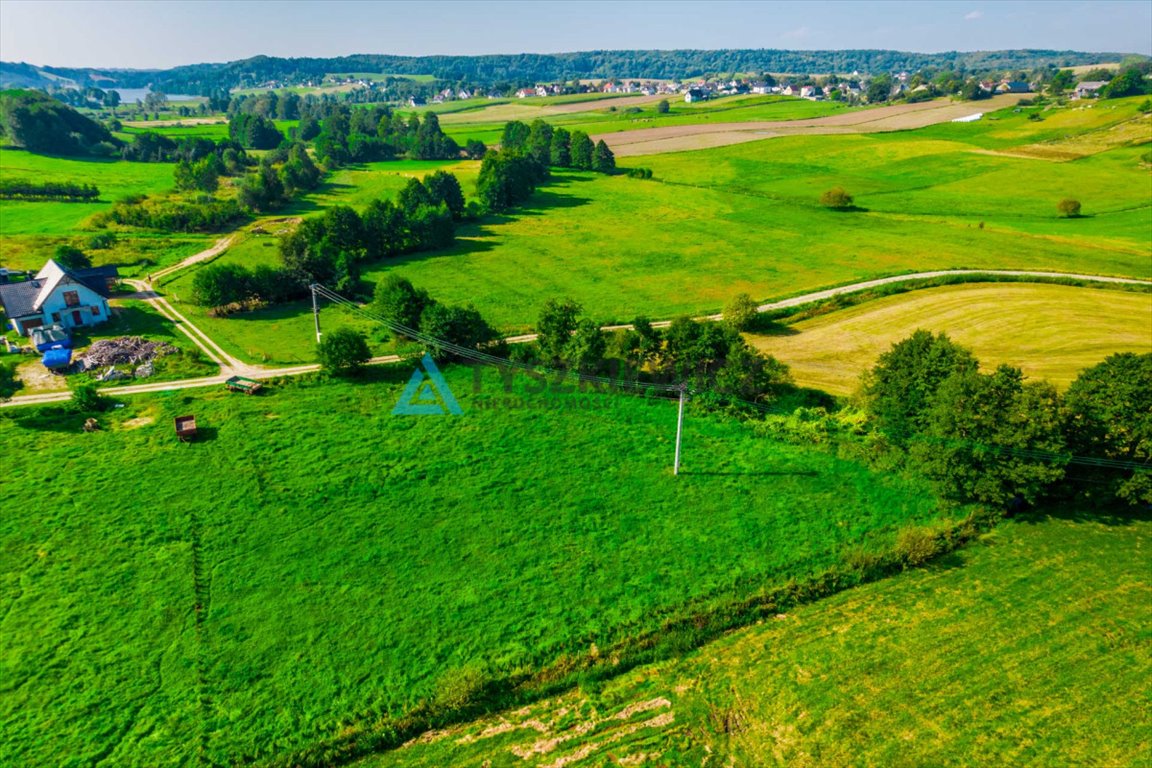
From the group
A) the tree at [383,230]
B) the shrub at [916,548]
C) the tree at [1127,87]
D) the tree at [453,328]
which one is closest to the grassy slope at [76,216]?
the tree at [383,230]

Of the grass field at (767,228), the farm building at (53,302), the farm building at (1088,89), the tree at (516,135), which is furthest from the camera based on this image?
the farm building at (1088,89)

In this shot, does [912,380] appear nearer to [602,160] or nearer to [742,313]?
[742,313]

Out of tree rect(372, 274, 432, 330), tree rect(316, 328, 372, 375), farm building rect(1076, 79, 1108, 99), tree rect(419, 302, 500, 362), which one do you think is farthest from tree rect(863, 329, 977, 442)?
farm building rect(1076, 79, 1108, 99)

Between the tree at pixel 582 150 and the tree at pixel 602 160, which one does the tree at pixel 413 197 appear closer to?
the tree at pixel 602 160

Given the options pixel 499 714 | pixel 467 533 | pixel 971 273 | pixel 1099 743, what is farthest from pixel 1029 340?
pixel 499 714

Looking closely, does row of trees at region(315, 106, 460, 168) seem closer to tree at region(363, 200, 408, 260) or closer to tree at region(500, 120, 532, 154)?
tree at region(500, 120, 532, 154)
